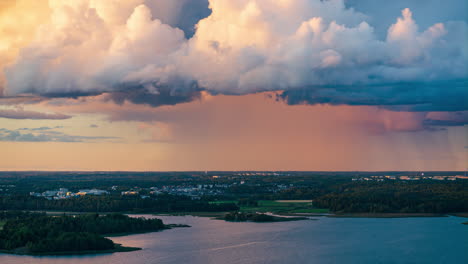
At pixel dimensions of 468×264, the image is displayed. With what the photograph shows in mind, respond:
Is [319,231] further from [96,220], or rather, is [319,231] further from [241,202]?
[241,202]

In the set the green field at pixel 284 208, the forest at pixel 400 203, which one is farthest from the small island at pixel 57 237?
the forest at pixel 400 203

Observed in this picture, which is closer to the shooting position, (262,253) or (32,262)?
(32,262)

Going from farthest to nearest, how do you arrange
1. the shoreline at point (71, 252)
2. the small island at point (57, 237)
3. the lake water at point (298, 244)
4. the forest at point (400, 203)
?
1. the forest at point (400, 203)
2. the small island at point (57, 237)
3. the shoreline at point (71, 252)
4. the lake water at point (298, 244)

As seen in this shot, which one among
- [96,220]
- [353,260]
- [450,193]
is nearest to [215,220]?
[96,220]

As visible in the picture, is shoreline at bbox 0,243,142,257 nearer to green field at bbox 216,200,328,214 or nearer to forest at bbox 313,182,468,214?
green field at bbox 216,200,328,214

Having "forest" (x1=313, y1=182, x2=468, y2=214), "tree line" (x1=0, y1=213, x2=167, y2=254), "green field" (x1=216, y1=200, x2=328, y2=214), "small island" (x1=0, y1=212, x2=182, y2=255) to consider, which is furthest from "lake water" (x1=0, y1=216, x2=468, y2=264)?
"green field" (x1=216, y1=200, x2=328, y2=214)

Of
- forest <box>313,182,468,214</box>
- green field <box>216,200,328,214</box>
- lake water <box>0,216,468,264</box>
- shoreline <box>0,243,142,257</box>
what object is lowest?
shoreline <box>0,243,142,257</box>

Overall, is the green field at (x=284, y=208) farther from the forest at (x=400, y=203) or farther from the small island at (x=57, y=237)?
the small island at (x=57, y=237)

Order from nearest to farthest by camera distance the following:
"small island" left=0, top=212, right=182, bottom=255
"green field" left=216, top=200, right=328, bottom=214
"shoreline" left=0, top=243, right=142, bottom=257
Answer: "shoreline" left=0, top=243, right=142, bottom=257 → "small island" left=0, top=212, right=182, bottom=255 → "green field" left=216, top=200, right=328, bottom=214
